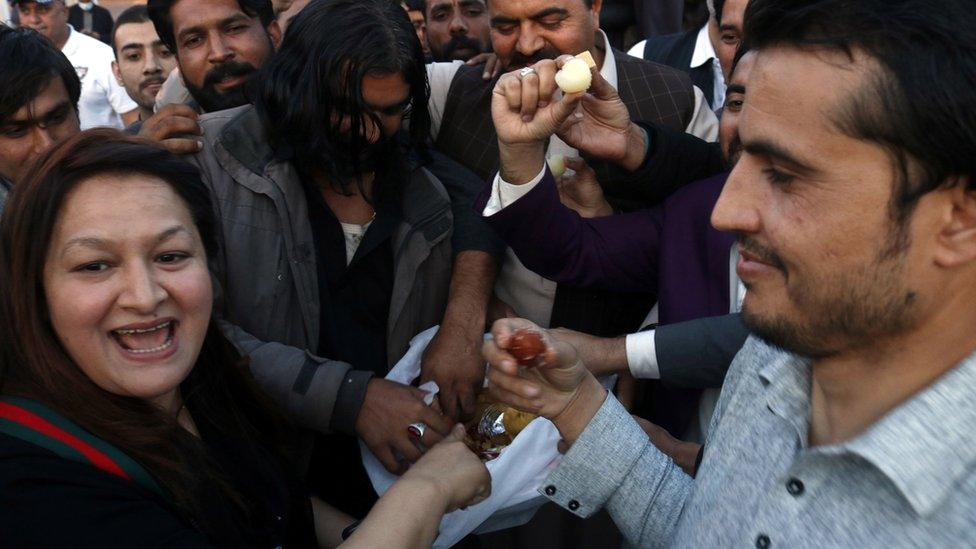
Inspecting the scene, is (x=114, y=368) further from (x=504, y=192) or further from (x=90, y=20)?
(x=90, y=20)

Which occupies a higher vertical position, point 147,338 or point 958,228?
point 958,228

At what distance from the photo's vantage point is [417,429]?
2.23 m

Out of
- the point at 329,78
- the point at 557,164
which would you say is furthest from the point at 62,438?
the point at 557,164

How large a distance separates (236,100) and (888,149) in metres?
2.54

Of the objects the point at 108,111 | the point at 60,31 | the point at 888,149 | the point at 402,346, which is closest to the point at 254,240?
the point at 402,346

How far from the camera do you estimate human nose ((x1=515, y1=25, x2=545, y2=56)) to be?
3080 millimetres

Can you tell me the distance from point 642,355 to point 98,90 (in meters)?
6.10

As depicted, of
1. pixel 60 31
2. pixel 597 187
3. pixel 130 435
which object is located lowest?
pixel 60 31

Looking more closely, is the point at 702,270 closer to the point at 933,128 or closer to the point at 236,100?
the point at 933,128

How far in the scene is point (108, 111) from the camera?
23.1 feet

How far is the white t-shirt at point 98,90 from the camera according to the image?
693 cm

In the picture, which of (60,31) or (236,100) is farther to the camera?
(60,31)

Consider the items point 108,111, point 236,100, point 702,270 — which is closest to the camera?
point 702,270

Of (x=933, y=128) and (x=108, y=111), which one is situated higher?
(x=933, y=128)
